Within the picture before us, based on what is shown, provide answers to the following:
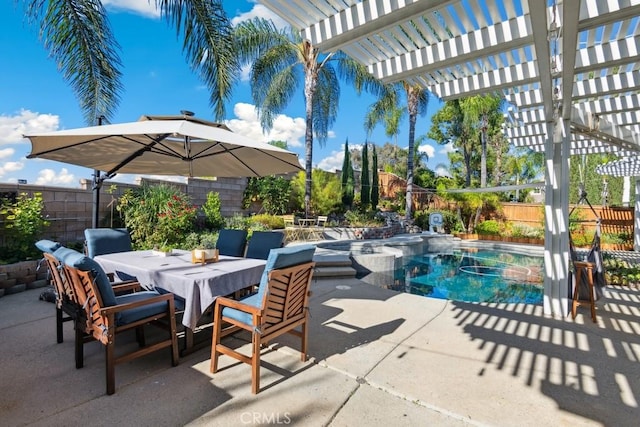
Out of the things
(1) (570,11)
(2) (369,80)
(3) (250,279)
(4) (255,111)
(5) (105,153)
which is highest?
(2) (369,80)

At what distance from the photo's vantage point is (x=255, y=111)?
43.0 ft

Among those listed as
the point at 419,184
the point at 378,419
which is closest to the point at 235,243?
the point at 378,419

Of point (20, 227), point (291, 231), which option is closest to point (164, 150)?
point (20, 227)

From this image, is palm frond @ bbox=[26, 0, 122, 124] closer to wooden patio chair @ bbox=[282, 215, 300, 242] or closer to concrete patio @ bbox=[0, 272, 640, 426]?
concrete patio @ bbox=[0, 272, 640, 426]

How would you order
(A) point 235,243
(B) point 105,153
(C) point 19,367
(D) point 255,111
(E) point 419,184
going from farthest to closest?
(E) point 419,184
(D) point 255,111
(A) point 235,243
(B) point 105,153
(C) point 19,367

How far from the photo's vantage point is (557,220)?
4414 mm

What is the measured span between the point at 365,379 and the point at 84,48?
6.67 meters

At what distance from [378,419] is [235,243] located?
3287 millimetres

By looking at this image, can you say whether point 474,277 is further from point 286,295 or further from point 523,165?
point 523,165

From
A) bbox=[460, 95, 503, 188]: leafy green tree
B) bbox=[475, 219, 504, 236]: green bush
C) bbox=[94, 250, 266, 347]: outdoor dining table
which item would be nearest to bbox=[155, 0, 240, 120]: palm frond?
bbox=[94, 250, 266, 347]: outdoor dining table

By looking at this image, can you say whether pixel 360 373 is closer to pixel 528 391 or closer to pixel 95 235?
pixel 528 391

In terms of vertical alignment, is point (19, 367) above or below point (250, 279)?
below

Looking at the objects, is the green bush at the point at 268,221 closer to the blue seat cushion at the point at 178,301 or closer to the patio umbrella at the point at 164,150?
the patio umbrella at the point at 164,150
